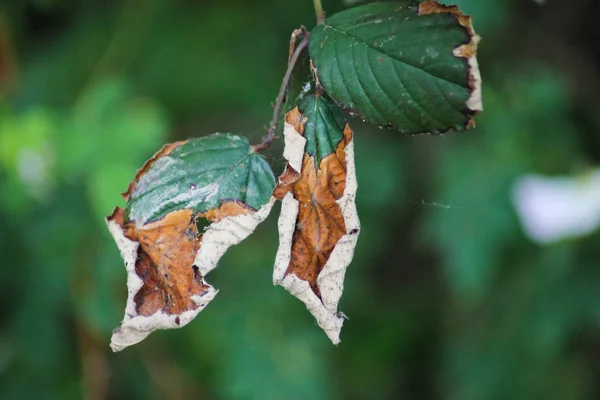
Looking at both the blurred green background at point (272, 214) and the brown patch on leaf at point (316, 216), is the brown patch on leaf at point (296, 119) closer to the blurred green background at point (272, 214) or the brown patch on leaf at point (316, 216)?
the brown patch on leaf at point (316, 216)

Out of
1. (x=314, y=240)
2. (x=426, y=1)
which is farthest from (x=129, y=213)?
(x=426, y=1)

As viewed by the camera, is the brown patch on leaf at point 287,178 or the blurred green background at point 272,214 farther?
the blurred green background at point 272,214

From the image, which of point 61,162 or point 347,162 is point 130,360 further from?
point 347,162

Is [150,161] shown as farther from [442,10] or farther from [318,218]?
[442,10]

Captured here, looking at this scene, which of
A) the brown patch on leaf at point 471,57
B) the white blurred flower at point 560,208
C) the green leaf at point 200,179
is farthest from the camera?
the white blurred flower at point 560,208

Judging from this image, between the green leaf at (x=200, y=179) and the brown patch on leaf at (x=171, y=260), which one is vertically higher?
→ the green leaf at (x=200, y=179)

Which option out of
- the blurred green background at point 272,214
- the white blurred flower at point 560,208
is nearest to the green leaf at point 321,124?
the blurred green background at point 272,214

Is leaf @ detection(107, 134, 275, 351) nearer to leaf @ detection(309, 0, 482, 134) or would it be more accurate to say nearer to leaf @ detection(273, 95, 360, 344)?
leaf @ detection(273, 95, 360, 344)
